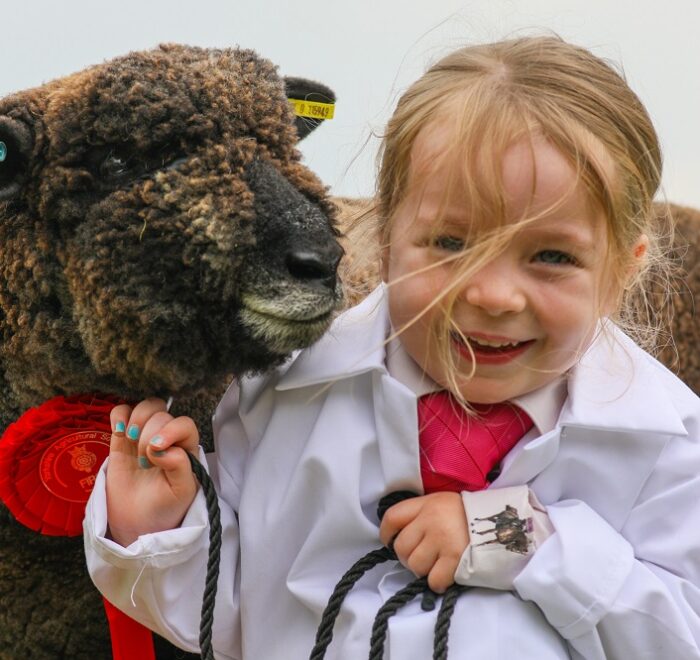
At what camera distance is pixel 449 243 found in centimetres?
105

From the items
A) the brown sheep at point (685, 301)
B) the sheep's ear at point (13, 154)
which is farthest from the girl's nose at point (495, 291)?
the brown sheep at point (685, 301)

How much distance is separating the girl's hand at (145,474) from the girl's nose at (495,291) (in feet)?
0.98

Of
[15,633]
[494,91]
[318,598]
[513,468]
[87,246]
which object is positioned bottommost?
[15,633]

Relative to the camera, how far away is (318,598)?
1066 mm

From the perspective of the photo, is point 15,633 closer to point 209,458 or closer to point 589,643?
point 209,458

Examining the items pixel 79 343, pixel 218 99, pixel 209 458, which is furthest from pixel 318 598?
pixel 218 99

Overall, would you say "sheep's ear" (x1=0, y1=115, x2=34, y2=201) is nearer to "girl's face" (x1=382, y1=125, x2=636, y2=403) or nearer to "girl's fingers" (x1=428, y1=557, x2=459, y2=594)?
"girl's face" (x1=382, y1=125, x2=636, y2=403)

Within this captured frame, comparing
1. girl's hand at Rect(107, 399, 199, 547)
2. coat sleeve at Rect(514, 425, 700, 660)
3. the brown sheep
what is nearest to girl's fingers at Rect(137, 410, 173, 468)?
girl's hand at Rect(107, 399, 199, 547)

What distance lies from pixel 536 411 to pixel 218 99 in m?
0.44

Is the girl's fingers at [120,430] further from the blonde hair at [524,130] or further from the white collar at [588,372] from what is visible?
the blonde hair at [524,130]

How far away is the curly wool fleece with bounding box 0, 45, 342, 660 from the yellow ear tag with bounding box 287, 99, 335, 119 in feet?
0.47

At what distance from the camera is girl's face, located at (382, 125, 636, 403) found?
3.30ft

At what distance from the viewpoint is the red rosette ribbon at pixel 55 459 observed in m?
1.11

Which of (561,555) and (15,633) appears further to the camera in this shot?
(15,633)
